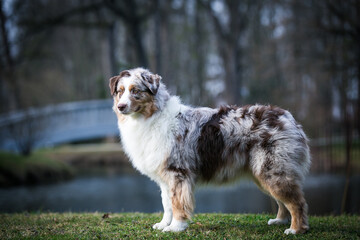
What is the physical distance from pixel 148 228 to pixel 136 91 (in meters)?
2.08

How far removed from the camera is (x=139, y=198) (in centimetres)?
1367

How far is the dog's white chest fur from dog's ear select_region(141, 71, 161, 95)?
0.36m

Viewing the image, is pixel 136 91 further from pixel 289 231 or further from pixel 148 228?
pixel 289 231

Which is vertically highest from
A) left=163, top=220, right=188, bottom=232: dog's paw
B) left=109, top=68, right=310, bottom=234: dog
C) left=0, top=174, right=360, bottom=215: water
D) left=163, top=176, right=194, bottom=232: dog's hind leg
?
left=109, top=68, right=310, bottom=234: dog

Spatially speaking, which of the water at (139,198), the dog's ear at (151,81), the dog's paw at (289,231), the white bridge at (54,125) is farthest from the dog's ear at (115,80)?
the white bridge at (54,125)

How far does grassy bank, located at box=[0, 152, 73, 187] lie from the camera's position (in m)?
15.2

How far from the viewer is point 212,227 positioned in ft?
17.7

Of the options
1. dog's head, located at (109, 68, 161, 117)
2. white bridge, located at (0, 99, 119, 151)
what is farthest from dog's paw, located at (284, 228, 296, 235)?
white bridge, located at (0, 99, 119, 151)

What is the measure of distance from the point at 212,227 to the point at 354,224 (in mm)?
2496

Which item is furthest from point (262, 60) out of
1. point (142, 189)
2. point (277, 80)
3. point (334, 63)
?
point (142, 189)

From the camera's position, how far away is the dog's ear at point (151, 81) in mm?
5200

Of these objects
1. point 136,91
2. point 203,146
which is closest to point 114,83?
point 136,91

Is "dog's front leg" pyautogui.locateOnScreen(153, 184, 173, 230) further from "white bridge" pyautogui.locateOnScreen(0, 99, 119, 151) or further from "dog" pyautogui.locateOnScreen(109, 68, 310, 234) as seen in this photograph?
"white bridge" pyautogui.locateOnScreen(0, 99, 119, 151)

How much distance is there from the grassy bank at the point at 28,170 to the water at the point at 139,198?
633mm
